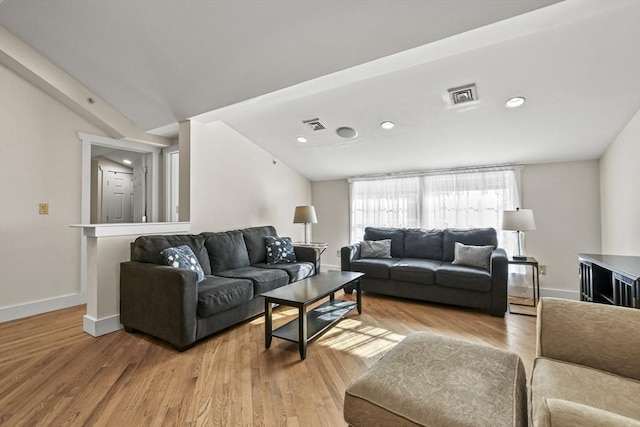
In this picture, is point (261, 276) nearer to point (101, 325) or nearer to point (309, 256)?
point (309, 256)

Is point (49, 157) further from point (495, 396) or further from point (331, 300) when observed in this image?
point (495, 396)

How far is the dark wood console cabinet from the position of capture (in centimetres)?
173

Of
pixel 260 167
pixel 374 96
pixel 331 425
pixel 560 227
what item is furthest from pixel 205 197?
pixel 560 227

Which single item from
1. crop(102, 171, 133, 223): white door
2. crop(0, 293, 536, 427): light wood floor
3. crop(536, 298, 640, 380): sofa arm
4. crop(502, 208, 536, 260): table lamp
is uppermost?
crop(102, 171, 133, 223): white door

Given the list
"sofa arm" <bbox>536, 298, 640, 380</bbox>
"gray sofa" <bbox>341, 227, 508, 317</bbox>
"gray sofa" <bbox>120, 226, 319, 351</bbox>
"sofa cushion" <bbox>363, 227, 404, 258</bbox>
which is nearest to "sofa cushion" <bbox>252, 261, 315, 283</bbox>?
"gray sofa" <bbox>120, 226, 319, 351</bbox>

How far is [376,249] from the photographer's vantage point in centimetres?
408

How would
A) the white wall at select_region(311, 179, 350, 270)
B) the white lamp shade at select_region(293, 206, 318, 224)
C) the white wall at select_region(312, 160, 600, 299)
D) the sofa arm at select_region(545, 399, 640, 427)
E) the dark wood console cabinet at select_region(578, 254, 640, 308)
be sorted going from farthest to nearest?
1. the white wall at select_region(311, 179, 350, 270)
2. the white lamp shade at select_region(293, 206, 318, 224)
3. the white wall at select_region(312, 160, 600, 299)
4. the dark wood console cabinet at select_region(578, 254, 640, 308)
5. the sofa arm at select_region(545, 399, 640, 427)

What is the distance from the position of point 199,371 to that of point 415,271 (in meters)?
2.51

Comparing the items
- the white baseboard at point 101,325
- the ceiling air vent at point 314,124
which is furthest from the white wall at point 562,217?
the white baseboard at point 101,325

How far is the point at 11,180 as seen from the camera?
301cm

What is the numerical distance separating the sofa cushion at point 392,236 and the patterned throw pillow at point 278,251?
1.31 m

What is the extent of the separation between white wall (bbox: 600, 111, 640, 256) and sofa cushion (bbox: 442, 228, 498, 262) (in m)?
1.11

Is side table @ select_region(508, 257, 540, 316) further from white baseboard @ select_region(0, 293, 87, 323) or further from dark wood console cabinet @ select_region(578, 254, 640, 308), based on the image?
white baseboard @ select_region(0, 293, 87, 323)

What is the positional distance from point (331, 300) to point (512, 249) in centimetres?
260
